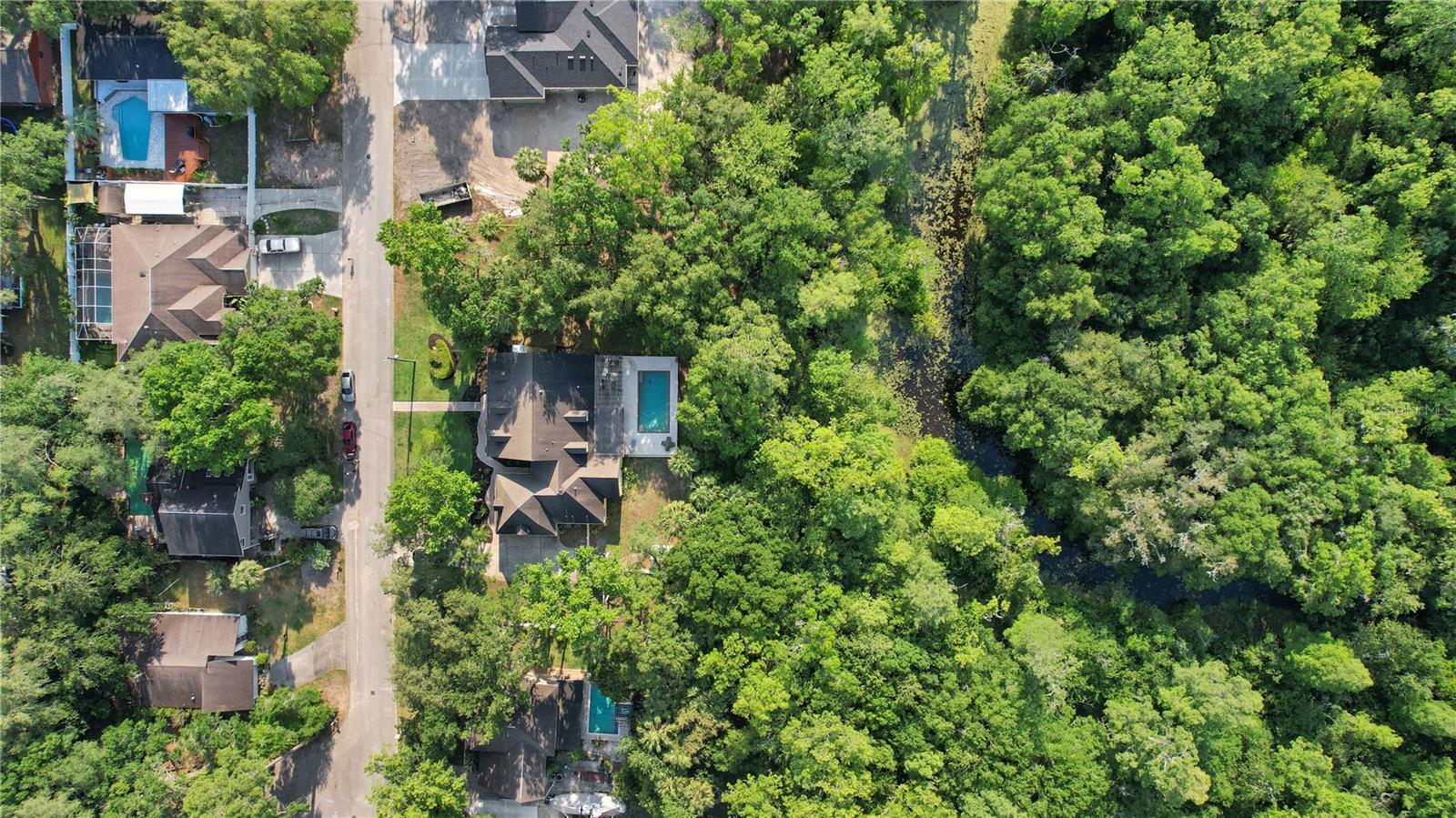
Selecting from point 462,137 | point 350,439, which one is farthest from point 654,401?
point 462,137

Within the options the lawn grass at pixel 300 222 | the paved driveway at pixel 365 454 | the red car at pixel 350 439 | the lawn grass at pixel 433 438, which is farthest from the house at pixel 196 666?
the lawn grass at pixel 300 222

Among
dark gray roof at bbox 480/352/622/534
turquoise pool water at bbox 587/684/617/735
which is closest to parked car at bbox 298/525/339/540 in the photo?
dark gray roof at bbox 480/352/622/534

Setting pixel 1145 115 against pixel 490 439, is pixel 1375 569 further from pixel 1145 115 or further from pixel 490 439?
pixel 490 439

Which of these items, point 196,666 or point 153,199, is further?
point 153,199

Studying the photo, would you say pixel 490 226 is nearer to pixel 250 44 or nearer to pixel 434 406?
pixel 434 406

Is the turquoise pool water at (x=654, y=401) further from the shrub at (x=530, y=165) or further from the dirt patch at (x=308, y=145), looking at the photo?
the dirt patch at (x=308, y=145)

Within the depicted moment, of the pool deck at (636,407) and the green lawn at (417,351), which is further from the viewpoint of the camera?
the green lawn at (417,351)
